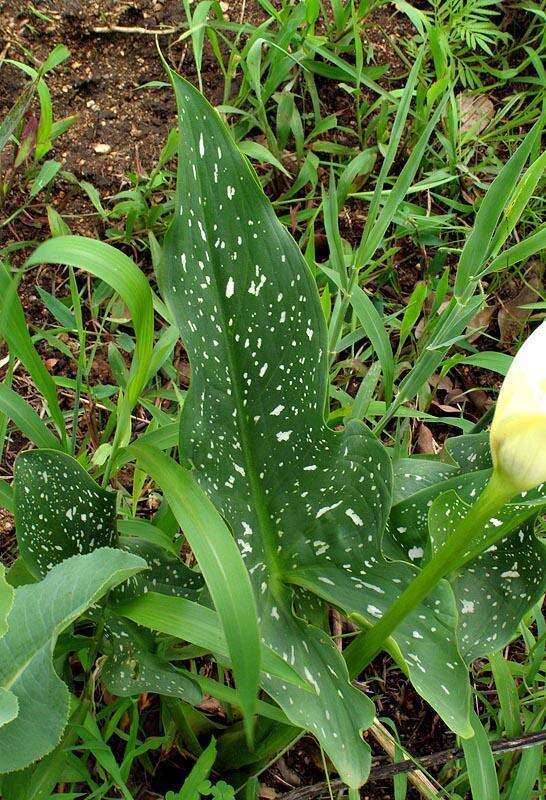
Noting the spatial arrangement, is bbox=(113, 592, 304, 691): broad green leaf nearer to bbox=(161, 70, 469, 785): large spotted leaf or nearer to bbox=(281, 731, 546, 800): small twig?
bbox=(161, 70, 469, 785): large spotted leaf

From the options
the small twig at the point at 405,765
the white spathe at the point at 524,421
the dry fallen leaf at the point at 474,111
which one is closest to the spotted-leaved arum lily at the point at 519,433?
the white spathe at the point at 524,421

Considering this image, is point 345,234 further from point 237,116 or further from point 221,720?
point 221,720

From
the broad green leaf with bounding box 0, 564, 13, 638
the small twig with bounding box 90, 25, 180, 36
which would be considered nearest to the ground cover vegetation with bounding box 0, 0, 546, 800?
the broad green leaf with bounding box 0, 564, 13, 638

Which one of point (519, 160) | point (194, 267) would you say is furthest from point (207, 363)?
point (519, 160)

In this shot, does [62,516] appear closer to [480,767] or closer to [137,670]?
[137,670]

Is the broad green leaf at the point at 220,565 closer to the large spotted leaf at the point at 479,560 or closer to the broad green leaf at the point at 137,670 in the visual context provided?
the broad green leaf at the point at 137,670
